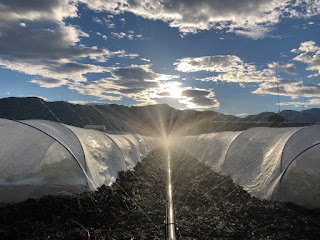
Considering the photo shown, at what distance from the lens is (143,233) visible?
18.5ft

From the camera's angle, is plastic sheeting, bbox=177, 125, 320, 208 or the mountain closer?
plastic sheeting, bbox=177, 125, 320, 208

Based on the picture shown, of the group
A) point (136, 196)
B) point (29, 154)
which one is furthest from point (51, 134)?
point (136, 196)

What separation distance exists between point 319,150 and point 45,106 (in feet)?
369

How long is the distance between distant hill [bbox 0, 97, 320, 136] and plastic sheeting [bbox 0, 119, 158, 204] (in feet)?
220

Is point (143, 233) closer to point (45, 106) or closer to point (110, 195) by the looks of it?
point (110, 195)

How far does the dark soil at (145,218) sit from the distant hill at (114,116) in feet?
218

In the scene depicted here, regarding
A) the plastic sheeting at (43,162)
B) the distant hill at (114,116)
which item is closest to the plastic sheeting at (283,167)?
the plastic sheeting at (43,162)

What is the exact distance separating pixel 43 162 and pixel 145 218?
10.6 feet

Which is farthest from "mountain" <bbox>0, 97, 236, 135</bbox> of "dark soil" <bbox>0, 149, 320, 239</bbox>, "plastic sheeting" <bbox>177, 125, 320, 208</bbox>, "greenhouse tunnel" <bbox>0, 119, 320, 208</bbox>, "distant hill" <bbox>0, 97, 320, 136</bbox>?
"dark soil" <bbox>0, 149, 320, 239</bbox>

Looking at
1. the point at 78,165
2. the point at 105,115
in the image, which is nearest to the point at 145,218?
the point at 78,165

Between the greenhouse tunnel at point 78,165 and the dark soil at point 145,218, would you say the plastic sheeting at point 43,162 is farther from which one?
the dark soil at point 145,218

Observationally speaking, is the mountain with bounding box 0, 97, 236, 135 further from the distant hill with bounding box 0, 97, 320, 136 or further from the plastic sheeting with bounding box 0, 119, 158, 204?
the plastic sheeting with bounding box 0, 119, 158, 204

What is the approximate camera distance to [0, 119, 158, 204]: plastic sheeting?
22.1 ft

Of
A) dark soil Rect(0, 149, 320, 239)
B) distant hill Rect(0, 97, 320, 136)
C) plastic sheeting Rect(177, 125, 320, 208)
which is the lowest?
dark soil Rect(0, 149, 320, 239)
